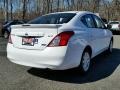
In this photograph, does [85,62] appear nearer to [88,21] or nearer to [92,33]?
[92,33]

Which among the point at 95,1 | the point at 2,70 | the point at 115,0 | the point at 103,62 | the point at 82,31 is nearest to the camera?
the point at 82,31

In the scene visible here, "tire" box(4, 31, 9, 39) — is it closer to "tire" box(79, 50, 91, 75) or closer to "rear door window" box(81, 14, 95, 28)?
"rear door window" box(81, 14, 95, 28)

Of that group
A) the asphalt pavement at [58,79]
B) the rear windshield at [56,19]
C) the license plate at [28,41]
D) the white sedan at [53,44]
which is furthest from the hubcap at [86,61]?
the license plate at [28,41]

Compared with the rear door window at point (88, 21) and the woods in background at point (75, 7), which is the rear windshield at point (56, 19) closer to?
the rear door window at point (88, 21)

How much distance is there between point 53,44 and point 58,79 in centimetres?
108

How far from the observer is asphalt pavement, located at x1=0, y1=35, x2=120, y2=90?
566 centimetres

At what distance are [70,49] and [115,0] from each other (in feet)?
168

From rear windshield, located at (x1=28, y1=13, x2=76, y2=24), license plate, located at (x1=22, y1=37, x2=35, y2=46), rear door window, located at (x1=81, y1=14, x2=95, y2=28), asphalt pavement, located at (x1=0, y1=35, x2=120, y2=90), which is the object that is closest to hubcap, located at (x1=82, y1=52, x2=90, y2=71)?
asphalt pavement, located at (x1=0, y1=35, x2=120, y2=90)

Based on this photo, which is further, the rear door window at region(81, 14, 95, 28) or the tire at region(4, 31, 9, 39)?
the tire at region(4, 31, 9, 39)

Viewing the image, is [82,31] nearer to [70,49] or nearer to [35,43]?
[70,49]

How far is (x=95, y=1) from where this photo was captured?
58281 millimetres

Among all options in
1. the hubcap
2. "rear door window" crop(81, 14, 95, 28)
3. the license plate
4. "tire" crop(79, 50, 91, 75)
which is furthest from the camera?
"rear door window" crop(81, 14, 95, 28)

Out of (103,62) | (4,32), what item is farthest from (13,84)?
(4,32)

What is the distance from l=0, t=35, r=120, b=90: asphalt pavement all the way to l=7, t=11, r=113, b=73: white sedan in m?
0.39
